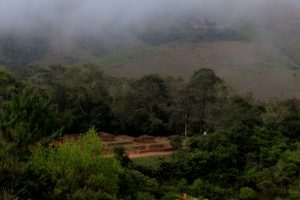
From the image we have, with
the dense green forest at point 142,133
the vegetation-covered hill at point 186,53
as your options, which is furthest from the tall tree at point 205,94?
the vegetation-covered hill at point 186,53

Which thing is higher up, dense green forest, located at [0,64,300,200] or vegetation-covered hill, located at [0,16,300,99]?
A: vegetation-covered hill, located at [0,16,300,99]

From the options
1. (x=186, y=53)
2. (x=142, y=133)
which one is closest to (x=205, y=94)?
(x=142, y=133)

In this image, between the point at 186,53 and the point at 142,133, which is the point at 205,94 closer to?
the point at 142,133

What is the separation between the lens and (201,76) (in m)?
53.0

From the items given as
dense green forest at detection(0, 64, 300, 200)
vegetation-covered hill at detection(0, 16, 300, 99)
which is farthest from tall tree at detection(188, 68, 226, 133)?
vegetation-covered hill at detection(0, 16, 300, 99)

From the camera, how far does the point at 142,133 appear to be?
53500 mm

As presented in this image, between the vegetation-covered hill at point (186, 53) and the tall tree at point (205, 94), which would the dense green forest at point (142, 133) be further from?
the vegetation-covered hill at point (186, 53)

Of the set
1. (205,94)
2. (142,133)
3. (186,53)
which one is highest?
(186,53)

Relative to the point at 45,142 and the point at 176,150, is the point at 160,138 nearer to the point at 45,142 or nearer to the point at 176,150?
the point at 176,150

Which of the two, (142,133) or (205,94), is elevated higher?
(205,94)

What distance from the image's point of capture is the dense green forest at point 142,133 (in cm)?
2680

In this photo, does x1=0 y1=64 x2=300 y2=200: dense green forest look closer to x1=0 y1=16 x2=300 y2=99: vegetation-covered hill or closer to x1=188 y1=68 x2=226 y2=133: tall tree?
x1=188 y1=68 x2=226 y2=133: tall tree

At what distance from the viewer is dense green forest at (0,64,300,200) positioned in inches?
1055

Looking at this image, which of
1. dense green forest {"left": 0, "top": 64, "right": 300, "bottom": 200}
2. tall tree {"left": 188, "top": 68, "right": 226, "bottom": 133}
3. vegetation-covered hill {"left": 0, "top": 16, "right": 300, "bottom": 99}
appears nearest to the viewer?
dense green forest {"left": 0, "top": 64, "right": 300, "bottom": 200}
